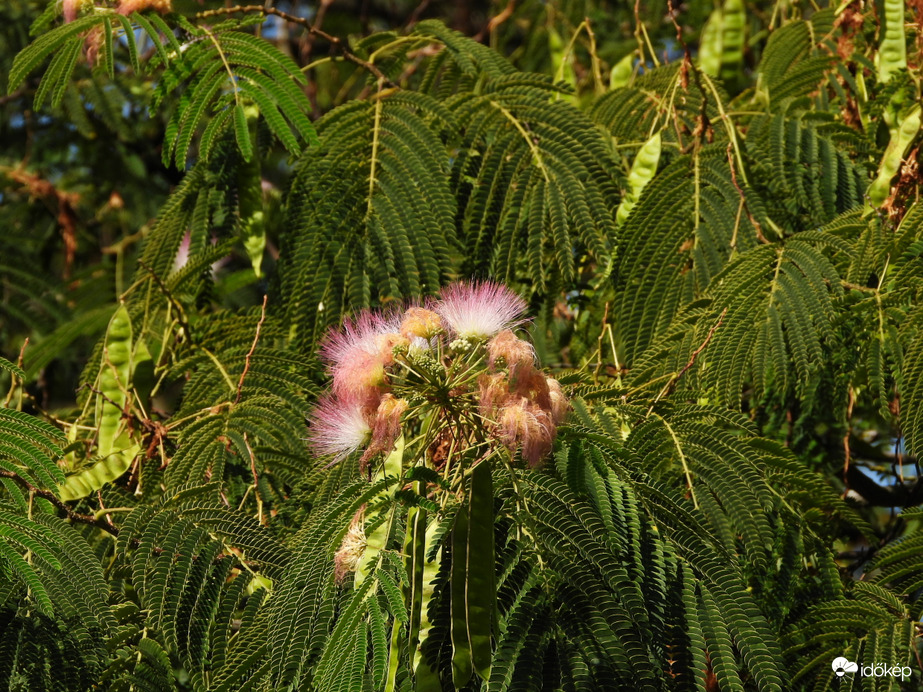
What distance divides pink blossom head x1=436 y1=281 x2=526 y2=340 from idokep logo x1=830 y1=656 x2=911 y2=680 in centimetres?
119

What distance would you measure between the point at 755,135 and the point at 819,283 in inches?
38.7

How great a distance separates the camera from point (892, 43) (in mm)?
3926

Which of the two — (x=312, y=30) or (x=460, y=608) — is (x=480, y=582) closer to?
(x=460, y=608)

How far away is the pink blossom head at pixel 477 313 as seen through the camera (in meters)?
2.32

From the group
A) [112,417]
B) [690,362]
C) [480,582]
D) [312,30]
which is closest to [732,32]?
[312,30]

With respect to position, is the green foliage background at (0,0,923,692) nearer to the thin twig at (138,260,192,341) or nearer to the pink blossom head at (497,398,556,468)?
the thin twig at (138,260,192,341)

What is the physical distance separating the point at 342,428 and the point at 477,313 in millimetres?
382

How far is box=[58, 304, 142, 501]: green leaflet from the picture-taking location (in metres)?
3.21

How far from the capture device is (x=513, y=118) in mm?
3695

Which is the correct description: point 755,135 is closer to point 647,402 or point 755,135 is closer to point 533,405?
point 647,402

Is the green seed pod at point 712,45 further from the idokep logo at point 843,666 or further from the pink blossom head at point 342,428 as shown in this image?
the pink blossom head at point 342,428

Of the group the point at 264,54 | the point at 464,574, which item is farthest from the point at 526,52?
the point at 464,574

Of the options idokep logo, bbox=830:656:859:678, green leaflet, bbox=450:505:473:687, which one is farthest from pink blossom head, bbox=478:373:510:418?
idokep logo, bbox=830:656:859:678

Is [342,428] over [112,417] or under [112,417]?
under
